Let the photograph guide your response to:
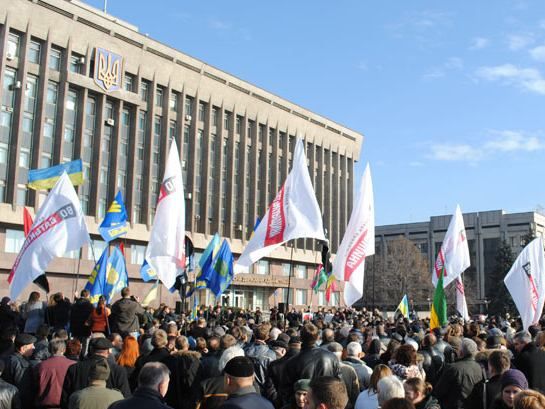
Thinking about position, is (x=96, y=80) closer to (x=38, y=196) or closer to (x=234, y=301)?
(x=38, y=196)

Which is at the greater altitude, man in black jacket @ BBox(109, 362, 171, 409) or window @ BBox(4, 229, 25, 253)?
window @ BBox(4, 229, 25, 253)

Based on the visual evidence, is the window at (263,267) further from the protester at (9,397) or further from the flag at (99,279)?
the protester at (9,397)

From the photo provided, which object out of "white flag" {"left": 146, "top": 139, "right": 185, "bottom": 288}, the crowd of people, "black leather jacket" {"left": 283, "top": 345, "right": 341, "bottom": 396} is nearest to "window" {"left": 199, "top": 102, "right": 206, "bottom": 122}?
"white flag" {"left": 146, "top": 139, "right": 185, "bottom": 288}

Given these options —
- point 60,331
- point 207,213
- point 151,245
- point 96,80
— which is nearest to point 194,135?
point 207,213

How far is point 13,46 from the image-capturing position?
4134cm

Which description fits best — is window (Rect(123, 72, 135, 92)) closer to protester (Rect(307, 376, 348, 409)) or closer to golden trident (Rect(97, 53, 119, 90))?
golden trident (Rect(97, 53, 119, 90))

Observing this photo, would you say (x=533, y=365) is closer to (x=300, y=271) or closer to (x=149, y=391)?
(x=149, y=391)

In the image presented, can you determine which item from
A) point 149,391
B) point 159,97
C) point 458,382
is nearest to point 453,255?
point 458,382

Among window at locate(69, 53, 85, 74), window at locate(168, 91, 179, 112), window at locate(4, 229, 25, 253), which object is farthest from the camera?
window at locate(168, 91, 179, 112)

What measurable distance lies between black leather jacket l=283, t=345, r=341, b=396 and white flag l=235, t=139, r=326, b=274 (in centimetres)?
666

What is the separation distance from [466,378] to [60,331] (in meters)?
4.91

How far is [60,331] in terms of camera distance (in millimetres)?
8070

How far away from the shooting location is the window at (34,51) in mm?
42781

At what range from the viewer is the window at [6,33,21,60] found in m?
40.8
